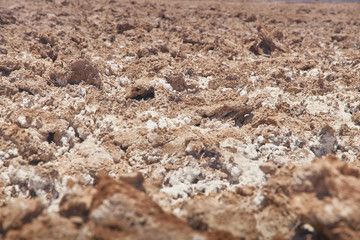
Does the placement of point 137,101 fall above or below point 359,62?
below

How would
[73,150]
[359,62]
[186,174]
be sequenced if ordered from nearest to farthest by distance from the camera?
[186,174]
[73,150]
[359,62]

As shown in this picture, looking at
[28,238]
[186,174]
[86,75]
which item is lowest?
[186,174]

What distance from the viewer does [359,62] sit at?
6461 mm

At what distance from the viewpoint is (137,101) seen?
15.8 ft

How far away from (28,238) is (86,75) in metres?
3.50

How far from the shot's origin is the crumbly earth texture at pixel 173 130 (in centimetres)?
232

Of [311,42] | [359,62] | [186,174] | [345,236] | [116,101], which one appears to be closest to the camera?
[345,236]

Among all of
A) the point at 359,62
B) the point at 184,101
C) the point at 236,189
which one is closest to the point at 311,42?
the point at 359,62

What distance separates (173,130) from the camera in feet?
13.4

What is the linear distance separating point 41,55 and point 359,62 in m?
7.51

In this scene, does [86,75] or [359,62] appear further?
[359,62]

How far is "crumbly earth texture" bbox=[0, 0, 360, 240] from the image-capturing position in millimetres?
2324

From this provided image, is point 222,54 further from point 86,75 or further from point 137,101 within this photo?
point 86,75

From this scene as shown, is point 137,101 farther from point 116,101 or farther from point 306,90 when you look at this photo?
point 306,90
